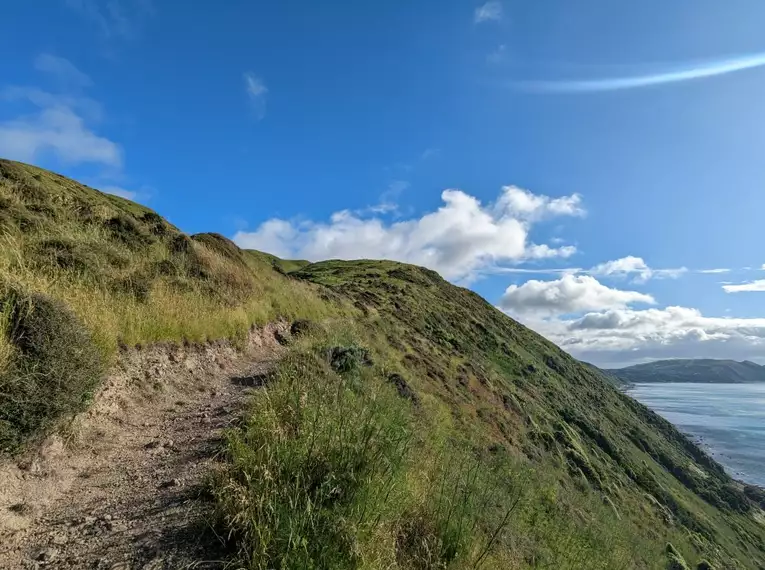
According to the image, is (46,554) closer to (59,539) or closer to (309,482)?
(59,539)

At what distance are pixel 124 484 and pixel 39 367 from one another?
146 centimetres

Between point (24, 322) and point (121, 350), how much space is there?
10.0ft

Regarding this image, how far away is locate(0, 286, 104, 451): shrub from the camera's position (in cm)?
434

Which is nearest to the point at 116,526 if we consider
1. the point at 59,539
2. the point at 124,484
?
the point at 59,539

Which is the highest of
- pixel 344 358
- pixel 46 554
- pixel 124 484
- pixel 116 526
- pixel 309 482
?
pixel 344 358

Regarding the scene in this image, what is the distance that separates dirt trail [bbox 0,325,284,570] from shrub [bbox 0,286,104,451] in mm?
445

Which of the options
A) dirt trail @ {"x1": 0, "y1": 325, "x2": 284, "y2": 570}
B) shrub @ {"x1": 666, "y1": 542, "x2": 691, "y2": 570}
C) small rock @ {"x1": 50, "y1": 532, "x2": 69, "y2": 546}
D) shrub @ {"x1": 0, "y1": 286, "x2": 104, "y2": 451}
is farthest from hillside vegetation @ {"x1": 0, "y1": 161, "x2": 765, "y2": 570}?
shrub @ {"x1": 666, "y1": 542, "x2": 691, "y2": 570}

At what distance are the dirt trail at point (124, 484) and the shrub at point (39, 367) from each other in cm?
45

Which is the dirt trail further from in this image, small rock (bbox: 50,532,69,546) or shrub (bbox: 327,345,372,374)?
shrub (bbox: 327,345,372,374)

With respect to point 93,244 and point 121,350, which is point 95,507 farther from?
point 93,244

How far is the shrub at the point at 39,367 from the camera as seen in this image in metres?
4.34

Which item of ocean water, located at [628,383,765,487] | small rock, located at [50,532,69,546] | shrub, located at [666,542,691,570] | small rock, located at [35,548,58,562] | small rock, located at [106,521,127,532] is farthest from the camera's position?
ocean water, located at [628,383,765,487]

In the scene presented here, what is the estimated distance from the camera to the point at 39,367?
4652 mm

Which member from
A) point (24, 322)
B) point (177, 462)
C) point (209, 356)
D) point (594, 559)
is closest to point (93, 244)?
point (209, 356)
